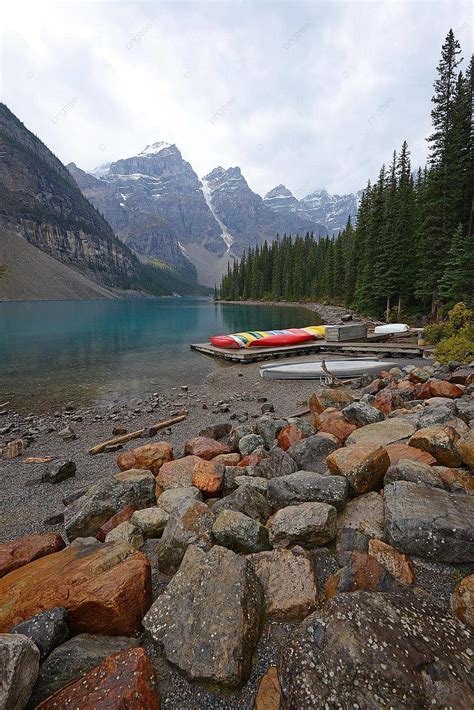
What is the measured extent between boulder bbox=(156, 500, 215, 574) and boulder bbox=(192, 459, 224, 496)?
4.01ft

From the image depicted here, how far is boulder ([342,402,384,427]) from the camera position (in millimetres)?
8016

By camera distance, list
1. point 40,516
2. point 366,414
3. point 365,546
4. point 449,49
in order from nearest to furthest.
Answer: point 365,546
point 40,516
point 366,414
point 449,49

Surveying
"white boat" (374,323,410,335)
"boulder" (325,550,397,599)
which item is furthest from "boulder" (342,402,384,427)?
"white boat" (374,323,410,335)

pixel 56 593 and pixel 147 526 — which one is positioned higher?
pixel 56 593

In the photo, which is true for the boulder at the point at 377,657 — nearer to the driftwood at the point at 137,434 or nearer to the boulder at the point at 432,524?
the boulder at the point at 432,524

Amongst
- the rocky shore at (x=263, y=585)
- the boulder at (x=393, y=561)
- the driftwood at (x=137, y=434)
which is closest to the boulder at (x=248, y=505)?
the rocky shore at (x=263, y=585)

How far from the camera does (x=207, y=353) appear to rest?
1184 inches

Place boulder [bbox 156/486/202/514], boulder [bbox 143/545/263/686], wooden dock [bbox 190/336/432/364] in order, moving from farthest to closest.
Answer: wooden dock [bbox 190/336/432/364]
boulder [bbox 156/486/202/514]
boulder [bbox 143/545/263/686]

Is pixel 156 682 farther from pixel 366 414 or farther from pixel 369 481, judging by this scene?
pixel 366 414

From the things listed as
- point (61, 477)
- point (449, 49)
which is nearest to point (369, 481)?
point (61, 477)

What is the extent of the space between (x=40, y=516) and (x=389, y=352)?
22845mm

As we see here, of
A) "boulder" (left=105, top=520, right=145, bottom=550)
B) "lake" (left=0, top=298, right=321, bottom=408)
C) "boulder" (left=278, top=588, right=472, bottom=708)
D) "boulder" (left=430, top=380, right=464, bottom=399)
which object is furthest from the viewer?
"lake" (left=0, top=298, right=321, bottom=408)

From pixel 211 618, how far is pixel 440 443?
4330 mm

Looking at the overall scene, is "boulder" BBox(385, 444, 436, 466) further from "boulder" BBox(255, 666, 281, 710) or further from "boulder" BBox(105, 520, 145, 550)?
"boulder" BBox(105, 520, 145, 550)
